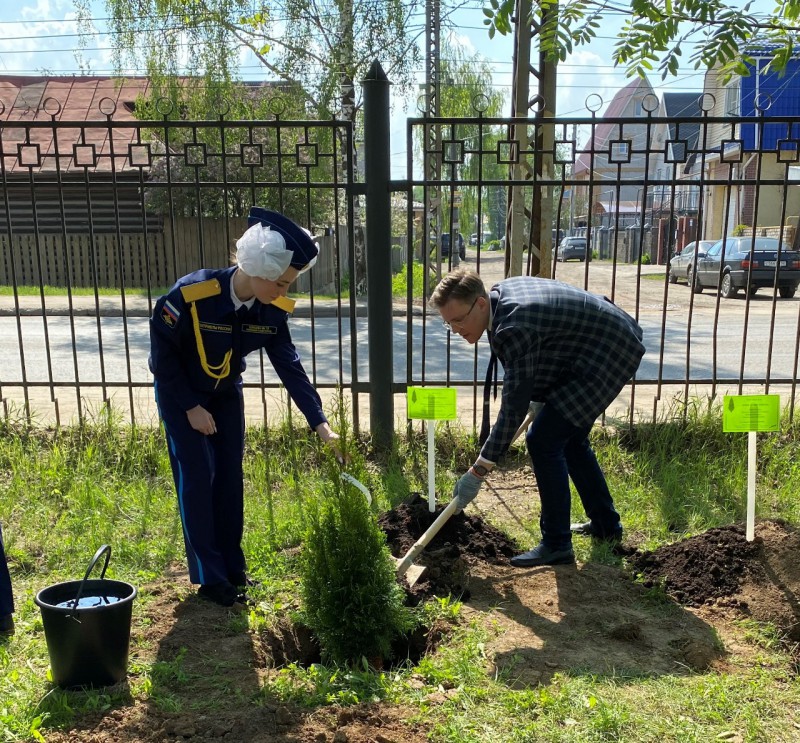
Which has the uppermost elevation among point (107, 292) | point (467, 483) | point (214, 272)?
point (214, 272)

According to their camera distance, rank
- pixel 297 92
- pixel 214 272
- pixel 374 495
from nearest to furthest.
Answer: pixel 214 272 → pixel 374 495 → pixel 297 92

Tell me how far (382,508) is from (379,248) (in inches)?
68.4

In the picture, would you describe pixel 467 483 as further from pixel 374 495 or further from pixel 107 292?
pixel 107 292

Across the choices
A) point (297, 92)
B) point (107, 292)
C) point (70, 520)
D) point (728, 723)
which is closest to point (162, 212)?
point (107, 292)

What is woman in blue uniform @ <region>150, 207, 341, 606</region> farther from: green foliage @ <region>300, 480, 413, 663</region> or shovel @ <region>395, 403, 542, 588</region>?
shovel @ <region>395, 403, 542, 588</region>

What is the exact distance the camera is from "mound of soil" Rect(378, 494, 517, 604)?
3555 millimetres

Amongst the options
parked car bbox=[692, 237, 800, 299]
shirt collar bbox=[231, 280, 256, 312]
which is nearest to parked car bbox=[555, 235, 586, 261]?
parked car bbox=[692, 237, 800, 299]

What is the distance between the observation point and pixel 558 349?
144 inches

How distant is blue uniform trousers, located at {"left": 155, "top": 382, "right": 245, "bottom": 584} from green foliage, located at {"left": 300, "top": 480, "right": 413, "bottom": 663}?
1.99ft

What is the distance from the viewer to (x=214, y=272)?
3.29 m

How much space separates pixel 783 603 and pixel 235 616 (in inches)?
92.2

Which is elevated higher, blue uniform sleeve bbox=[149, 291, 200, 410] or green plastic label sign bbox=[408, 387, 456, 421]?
blue uniform sleeve bbox=[149, 291, 200, 410]

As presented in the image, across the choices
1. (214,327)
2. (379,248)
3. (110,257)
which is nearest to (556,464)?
(214,327)

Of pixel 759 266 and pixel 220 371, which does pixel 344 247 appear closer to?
pixel 759 266
